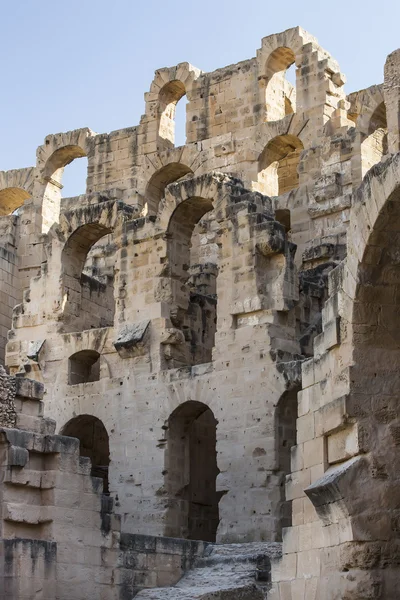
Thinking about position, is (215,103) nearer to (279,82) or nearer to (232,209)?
(279,82)

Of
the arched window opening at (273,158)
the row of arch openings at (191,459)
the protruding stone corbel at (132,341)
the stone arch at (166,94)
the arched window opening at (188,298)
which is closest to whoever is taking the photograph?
the row of arch openings at (191,459)

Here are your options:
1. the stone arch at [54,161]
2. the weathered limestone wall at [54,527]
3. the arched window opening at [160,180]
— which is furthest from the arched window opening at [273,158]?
the weathered limestone wall at [54,527]

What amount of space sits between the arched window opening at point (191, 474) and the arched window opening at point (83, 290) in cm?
300

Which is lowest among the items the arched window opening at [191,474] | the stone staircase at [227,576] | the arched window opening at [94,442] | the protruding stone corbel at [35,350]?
the stone staircase at [227,576]

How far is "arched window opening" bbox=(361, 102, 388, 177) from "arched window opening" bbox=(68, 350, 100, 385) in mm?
7353

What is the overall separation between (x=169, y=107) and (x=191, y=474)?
12.5m

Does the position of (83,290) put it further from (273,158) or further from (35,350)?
(273,158)

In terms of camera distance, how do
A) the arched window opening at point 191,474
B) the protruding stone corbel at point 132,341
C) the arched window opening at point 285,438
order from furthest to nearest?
the protruding stone corbel at point 132,341 < the arched window opening at point 191,474 < the arched window opening at point 285,438

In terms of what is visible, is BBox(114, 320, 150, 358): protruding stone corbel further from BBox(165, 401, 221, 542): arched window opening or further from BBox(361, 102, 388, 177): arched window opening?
BBox(361, 102, 388, 177): arched window opening

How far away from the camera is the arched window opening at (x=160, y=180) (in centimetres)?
2992

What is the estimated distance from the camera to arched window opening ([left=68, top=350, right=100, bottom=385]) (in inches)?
870

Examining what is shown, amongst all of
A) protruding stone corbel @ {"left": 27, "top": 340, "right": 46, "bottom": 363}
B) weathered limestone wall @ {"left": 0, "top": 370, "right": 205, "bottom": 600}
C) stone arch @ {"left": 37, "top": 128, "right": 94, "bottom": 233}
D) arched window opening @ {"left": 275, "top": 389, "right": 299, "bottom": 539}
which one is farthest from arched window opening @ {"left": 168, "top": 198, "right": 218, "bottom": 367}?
stone arch @ {"left": 37, "top": 128, "right": 94, "bottom": 233}

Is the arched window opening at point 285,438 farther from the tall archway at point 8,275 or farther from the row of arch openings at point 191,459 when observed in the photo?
the tall archway at point 8,275

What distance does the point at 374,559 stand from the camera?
11719 mm
